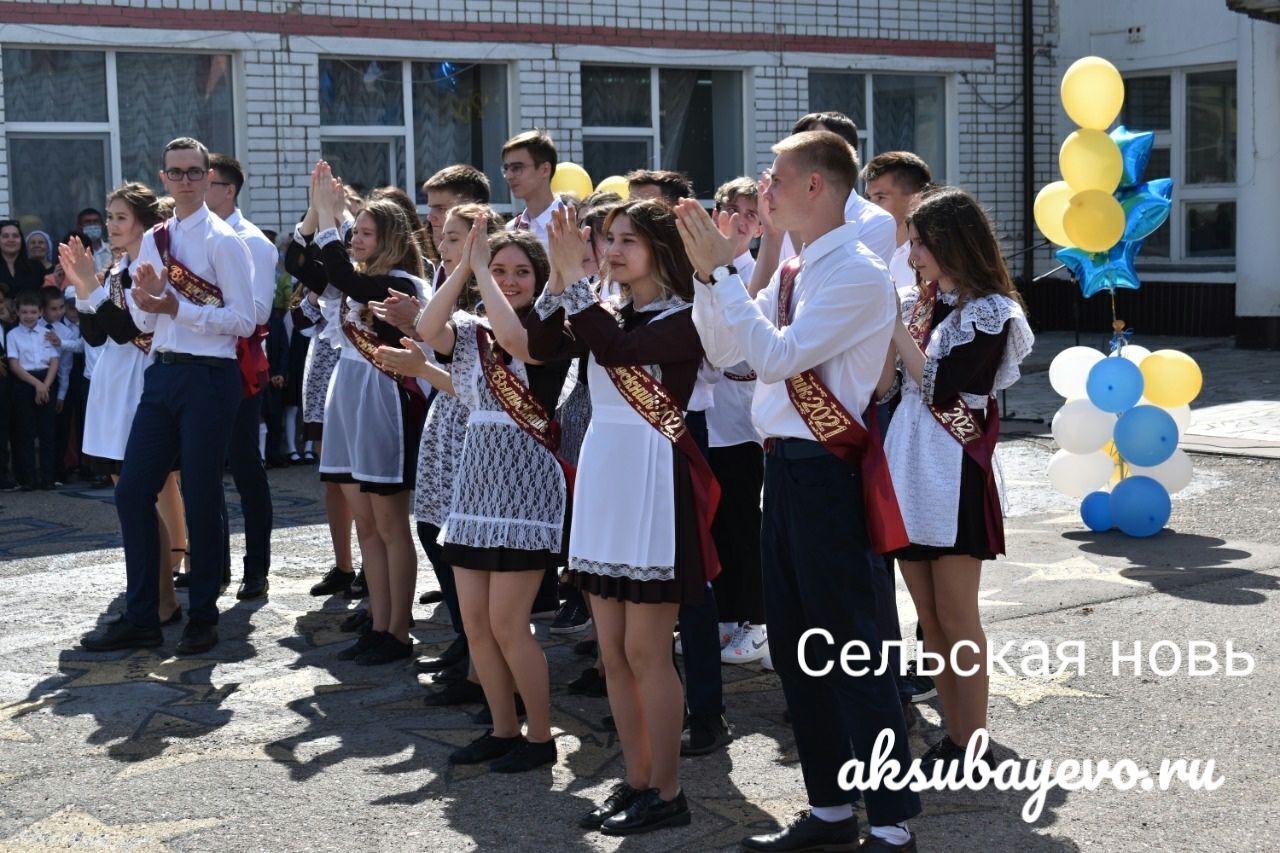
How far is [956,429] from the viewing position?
483 centimetres

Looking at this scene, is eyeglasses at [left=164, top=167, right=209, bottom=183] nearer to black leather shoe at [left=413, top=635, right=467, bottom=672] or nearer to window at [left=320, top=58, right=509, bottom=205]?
black leather shoe at [left=413, top=635, right=467, bottom=672]

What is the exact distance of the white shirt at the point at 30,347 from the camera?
11547 millimetres

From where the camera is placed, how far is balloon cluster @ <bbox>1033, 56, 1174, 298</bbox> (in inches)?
336

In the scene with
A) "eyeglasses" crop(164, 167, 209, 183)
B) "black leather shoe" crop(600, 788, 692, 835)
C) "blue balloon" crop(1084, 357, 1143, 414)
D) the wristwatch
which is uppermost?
"eyeglasses" crop(164, 167, 209, 183)

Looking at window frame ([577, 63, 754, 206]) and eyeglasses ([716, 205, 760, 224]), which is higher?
window frame ([577, 63, 754, 206])

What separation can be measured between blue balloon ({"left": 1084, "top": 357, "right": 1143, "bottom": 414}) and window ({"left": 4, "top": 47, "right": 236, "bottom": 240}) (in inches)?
353

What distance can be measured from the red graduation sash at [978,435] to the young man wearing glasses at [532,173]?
2860 millimetres

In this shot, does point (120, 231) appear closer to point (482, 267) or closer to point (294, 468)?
point (482, 267)

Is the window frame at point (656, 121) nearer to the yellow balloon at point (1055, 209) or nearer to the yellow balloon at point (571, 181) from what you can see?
the yellow balloon at point (571, 181)

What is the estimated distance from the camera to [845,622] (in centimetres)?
413

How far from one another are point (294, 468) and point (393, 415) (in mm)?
5698

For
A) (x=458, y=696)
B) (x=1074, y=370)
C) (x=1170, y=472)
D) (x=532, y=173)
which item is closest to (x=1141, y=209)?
(x=1074, y=370)

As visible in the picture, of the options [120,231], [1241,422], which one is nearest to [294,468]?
[120,231]

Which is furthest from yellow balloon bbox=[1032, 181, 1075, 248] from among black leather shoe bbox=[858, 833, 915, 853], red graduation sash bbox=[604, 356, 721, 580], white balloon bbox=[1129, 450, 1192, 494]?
black leather shoe bbox=[858, 833, 915, 853]
